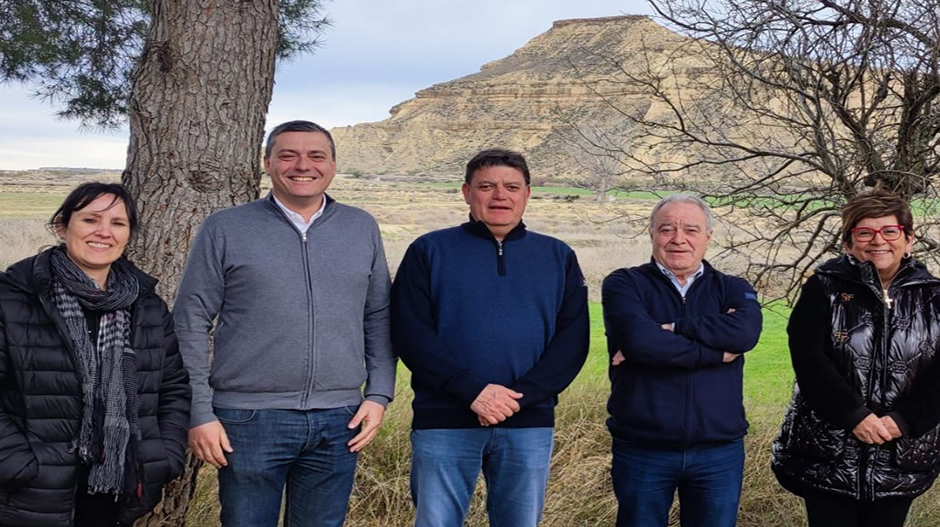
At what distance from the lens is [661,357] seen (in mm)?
3156

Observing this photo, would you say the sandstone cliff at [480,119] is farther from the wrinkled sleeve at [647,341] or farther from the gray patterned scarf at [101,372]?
the gray patterned scarf at [101,372]

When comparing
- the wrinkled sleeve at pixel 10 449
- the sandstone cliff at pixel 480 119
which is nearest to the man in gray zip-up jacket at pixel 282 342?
the wrinkled sleeve at pixel 10 449

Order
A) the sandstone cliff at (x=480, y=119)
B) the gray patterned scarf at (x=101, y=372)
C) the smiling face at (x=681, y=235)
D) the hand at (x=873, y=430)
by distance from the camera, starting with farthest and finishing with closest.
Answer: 1. the sandstone cliff at (x=480, y=119)
2. the smiling face at (x=681, y=235)
3. the hand at (x=873, y=430)
4. the gray patterned scarf at (x=101, y=372)

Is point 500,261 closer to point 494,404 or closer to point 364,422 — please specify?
point 494,404

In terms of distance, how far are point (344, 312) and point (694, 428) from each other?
1.39 metres

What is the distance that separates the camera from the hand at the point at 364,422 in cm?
319

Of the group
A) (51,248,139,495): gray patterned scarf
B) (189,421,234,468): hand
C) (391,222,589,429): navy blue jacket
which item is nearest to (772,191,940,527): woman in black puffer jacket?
(391,222,589,429): navy blue jacket

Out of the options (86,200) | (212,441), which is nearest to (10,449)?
(212,441)

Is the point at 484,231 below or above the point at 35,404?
above

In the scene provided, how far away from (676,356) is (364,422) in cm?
120

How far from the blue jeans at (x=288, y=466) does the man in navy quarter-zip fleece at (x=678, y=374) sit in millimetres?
1084

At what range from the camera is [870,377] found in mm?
3180

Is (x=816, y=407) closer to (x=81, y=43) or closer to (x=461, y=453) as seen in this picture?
(x=461, y=453)

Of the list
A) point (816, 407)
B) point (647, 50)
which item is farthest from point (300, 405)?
point (647, 50)
